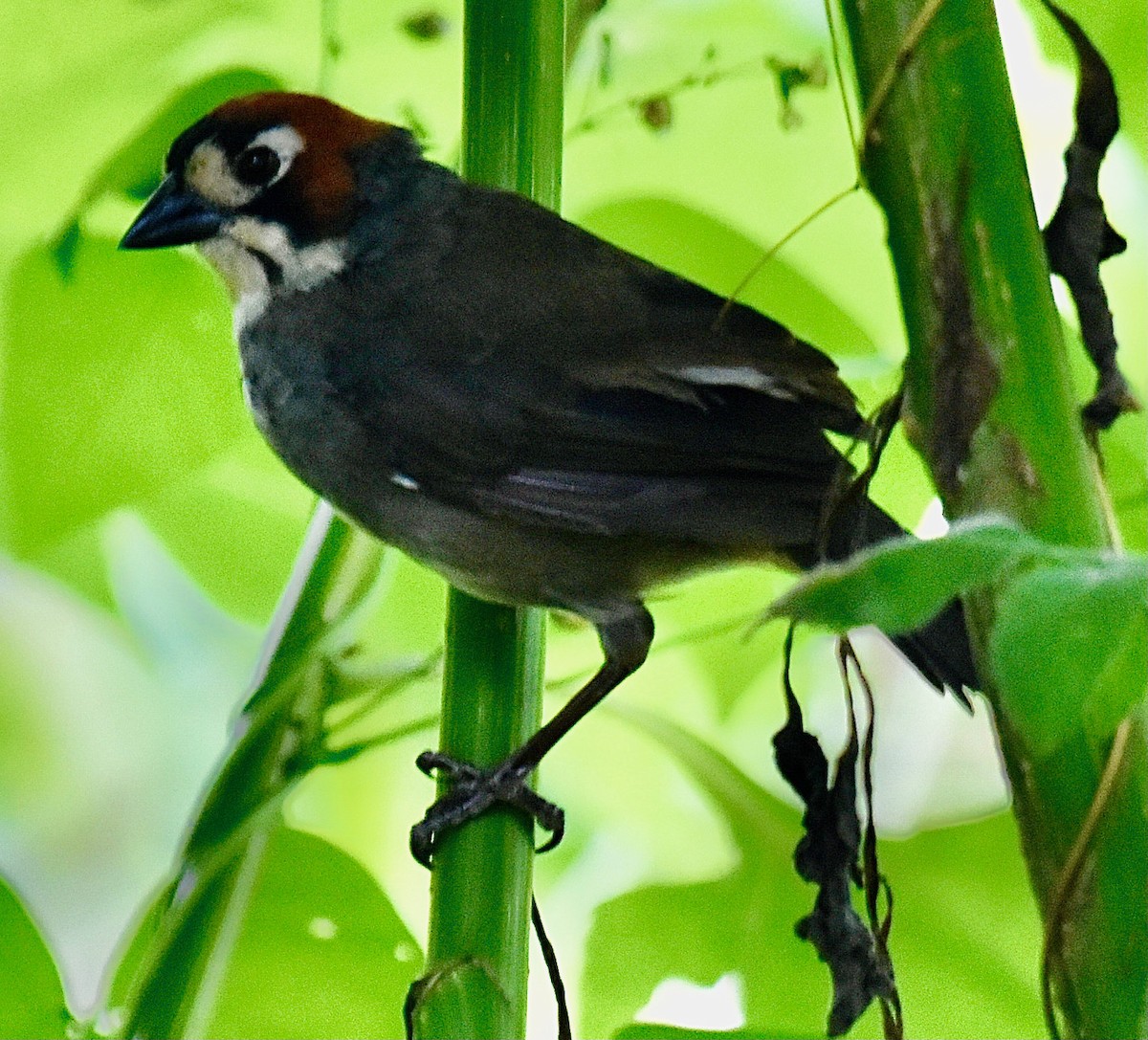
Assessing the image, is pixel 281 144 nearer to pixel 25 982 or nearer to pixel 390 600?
pixel 390 600

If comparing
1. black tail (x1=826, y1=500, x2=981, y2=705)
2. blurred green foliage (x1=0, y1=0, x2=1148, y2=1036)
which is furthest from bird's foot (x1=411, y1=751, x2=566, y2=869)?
black tail (x1=826, y1=500, x2=981, y2=705)

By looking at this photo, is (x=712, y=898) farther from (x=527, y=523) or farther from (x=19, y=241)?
(x=19, y=241)

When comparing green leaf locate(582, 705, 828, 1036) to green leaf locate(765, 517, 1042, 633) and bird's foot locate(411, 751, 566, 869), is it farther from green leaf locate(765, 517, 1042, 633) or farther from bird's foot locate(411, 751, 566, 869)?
green leaf locate(765, 517, 1042, 633)

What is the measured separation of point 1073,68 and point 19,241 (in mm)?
816

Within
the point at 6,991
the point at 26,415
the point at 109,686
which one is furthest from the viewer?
the point at 109,686

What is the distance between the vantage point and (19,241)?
1090mm

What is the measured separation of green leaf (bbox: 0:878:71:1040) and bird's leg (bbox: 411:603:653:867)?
25 centimetres

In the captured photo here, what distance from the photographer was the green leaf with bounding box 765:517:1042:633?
326 millimetres

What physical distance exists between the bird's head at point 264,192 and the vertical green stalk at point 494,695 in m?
0.16

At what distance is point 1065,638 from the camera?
307mm

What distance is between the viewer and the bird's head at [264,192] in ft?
2.88

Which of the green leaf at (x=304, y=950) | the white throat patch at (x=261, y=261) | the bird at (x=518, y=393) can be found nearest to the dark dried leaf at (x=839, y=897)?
the bird at (x=518, y=393)

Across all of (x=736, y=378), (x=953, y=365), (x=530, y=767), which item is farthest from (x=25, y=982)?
(x=953, y=365)

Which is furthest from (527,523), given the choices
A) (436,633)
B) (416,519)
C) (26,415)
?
(26,415)
